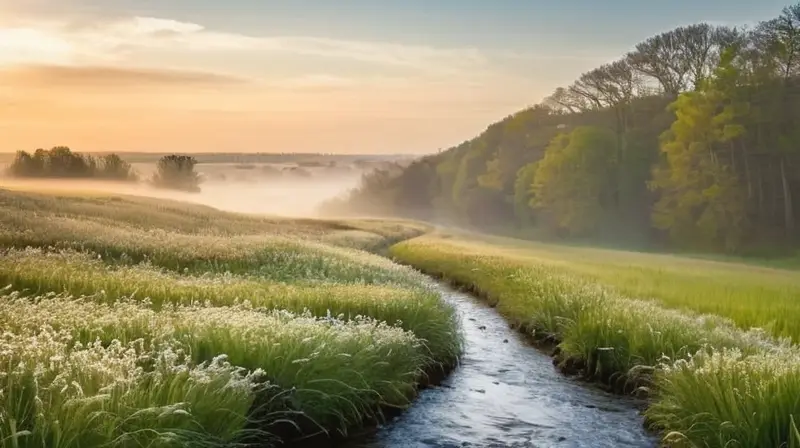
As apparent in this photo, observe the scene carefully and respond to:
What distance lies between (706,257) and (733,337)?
1560 inches

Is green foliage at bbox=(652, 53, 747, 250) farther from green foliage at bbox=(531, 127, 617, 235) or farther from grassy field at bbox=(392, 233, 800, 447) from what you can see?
grassy field at bbox=(392, 233, 800, 447)

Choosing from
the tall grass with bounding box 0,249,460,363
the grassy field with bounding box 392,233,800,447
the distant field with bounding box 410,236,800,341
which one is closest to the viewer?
the grassy field with bounding box 392,233,800,447

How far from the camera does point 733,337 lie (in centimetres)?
1350

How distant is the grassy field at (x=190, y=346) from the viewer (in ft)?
22.3

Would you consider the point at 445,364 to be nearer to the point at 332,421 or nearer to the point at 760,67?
the point at 332,421

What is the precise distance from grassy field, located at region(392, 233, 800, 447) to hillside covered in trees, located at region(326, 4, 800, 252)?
80.1 ft

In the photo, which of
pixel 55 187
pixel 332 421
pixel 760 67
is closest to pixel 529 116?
pixel 760 67

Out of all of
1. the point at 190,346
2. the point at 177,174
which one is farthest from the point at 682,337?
the point at 177,174

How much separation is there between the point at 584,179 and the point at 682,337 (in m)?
54.9

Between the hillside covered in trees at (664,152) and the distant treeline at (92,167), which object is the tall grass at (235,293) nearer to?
the distant treeline at (92,167)

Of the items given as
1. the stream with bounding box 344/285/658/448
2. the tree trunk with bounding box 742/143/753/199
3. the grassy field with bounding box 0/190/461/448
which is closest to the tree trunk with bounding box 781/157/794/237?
the tree trunk with bounding box 742/143/753/199

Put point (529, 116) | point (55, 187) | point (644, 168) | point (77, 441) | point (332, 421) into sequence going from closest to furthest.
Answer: point (77, 441) < point (332, 421) < point (55, 187) < point (644, 168) < point (529, 116)

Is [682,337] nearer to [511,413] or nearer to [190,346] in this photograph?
[511,413]

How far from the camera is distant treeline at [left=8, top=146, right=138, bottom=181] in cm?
2927
